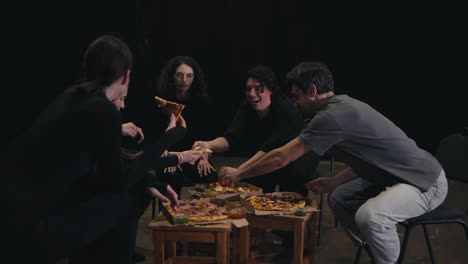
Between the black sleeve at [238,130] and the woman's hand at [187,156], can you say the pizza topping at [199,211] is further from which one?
the black sleeve at [238,130]

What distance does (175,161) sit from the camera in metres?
3.00

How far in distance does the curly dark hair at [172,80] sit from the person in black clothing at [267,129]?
37cm

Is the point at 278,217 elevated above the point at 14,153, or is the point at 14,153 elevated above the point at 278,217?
the point at 14,153

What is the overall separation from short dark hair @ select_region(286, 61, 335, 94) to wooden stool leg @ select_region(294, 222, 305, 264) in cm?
71

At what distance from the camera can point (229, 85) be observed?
260 inches

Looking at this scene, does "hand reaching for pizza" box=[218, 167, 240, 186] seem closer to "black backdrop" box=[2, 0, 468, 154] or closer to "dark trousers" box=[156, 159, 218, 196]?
"dark trousers" box=[156, 159, 218, 196]

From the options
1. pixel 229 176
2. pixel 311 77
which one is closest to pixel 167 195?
pixel 229 176

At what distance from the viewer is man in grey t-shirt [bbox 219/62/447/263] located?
2.99m

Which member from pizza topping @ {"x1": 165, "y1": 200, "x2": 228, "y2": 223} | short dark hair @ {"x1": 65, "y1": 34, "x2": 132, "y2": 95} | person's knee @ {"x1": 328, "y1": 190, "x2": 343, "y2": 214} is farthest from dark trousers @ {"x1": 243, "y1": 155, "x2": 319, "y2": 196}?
short dark hair @ {"x1": 65, "y1": 34, "x2": 132, "y2": 95}

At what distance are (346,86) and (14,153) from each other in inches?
180

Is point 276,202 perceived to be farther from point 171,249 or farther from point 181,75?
point 181,75

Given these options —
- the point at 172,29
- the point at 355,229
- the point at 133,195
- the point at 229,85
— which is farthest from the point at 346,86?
the point at 133,195

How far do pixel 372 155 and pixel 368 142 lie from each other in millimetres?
74

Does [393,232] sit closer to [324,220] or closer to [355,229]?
[355,229]
